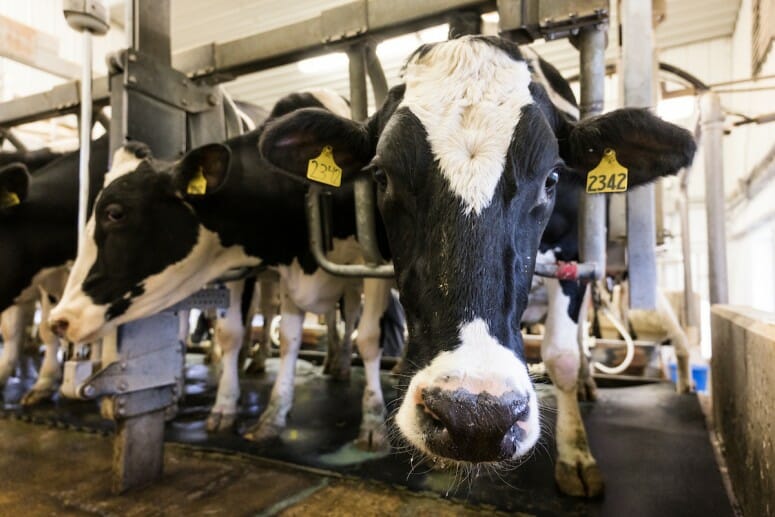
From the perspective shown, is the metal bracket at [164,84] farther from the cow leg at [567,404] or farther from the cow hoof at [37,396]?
the cow hoof at [37,396]

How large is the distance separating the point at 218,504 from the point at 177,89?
6.86 feet

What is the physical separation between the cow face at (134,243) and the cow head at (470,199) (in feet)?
2.49

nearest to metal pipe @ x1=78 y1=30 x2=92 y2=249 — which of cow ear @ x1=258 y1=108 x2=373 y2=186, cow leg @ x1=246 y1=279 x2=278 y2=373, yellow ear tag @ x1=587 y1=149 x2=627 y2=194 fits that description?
cow ear @ x1=258 y1=108 x2=373 y2=186

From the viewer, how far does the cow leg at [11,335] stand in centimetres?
437

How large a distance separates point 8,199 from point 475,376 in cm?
371

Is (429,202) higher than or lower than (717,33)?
lower

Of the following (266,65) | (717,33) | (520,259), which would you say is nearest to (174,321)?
(266,65)

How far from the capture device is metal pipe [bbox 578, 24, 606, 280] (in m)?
2.23

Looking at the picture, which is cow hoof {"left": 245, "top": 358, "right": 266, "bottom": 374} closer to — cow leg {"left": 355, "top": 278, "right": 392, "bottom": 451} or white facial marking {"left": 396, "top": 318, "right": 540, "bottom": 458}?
cow leg {"left": 355, "top": 278, "right": 392, "bottom": 451}

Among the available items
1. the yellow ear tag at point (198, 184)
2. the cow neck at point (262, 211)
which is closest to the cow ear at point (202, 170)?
the yellow ear tag at point (198, 184)

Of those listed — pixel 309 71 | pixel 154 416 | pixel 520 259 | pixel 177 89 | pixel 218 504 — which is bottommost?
pixel 218 504

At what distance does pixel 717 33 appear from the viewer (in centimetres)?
1016

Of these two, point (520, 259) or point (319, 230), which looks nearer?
point (520, 259)

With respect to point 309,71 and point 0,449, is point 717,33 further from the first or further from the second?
point 0,449
